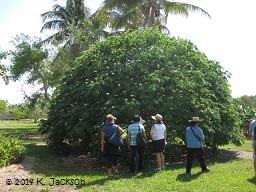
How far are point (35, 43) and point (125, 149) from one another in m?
29.4

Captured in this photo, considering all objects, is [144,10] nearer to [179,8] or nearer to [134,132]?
[179,8]

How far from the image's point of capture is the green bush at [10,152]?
1553cm

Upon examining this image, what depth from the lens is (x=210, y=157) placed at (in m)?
18.2

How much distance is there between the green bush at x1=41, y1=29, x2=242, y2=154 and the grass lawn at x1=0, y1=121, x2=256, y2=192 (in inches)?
63.6

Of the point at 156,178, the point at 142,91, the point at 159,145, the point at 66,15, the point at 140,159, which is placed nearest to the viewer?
the point at 156,178

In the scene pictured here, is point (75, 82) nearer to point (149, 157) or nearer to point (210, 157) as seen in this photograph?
point (149, 157)

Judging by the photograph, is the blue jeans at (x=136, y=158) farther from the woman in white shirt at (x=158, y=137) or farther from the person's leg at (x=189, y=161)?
the person's leg at (x=189, y=161)

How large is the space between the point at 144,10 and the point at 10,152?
17.8 metres

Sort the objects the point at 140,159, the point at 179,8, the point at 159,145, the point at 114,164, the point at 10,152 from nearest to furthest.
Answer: the point at 114,164, the point at 159,145, the point at 140,159, the point at 10,152, the point at 179,8

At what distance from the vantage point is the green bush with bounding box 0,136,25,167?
51.0 ft

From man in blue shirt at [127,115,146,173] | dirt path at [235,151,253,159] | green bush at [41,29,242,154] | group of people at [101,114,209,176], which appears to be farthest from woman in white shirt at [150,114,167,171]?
dirt path at [235,151,253,159]

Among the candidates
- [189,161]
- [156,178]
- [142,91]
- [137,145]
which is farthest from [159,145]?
[142,91]

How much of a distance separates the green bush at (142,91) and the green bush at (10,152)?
1946mm

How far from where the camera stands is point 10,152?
Result: 1609 centimetres
